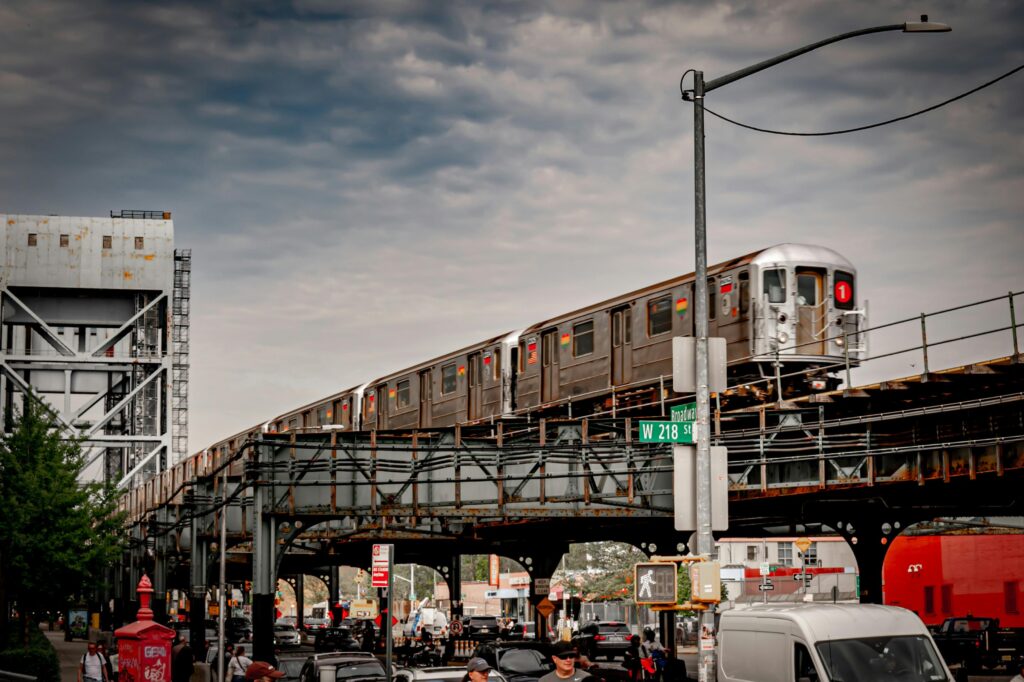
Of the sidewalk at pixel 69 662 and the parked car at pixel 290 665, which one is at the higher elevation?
the parked car at pixel 290 665

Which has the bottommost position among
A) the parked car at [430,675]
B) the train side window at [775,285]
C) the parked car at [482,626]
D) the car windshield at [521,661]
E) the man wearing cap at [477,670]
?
the parked car at [482,626]

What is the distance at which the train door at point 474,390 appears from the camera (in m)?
44.8

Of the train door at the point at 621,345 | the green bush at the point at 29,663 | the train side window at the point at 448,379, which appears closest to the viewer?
the green bush at the point at 29,663

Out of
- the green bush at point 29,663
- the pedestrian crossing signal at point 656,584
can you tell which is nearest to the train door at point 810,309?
the pedestrian crossing signal at point 656,584

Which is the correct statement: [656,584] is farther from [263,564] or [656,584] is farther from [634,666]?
[634,666]

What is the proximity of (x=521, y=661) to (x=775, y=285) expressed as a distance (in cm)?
1277

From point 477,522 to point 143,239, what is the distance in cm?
5717

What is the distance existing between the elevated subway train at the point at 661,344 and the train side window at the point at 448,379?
36 millimetres

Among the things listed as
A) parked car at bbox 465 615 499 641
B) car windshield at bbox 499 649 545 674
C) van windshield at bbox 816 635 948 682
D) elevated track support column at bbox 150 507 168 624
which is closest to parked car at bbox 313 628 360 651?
parked car at bbox 465 615 499 641

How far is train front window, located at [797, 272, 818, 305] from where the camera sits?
3394 cm

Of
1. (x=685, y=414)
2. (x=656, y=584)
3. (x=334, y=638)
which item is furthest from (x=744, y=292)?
(x=334, y=638)

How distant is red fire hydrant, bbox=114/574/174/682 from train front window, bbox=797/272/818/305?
1911cm

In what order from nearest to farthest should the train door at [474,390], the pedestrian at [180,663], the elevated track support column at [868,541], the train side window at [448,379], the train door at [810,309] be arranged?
the pedestrian at [180,663]
the train door at [810,309]
the elevated track support column at [868,541]
the train door at [474,390]
the train side window at [448,379]

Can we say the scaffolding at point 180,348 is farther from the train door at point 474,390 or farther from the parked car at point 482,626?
the train door at point 474,390
